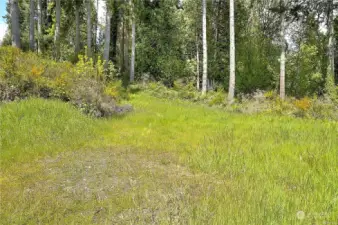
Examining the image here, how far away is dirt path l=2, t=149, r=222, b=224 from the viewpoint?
10.6 ft

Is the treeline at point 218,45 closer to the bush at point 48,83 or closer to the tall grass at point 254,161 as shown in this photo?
the bush at point 48,83

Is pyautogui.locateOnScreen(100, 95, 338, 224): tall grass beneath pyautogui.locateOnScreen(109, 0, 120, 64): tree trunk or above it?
beneath

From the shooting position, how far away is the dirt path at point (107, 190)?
3242 mm

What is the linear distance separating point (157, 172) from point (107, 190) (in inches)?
38.8

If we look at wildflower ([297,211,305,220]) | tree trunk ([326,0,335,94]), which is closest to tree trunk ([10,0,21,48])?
wildflower ([297,211,305,220])

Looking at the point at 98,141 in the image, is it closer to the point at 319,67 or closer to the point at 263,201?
the point at 263,201

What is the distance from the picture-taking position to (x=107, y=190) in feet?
13.1

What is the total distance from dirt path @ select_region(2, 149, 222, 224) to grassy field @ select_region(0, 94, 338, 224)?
14 mm

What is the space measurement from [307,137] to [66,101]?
6794 mm

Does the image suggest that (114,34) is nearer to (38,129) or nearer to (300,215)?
(38,129)

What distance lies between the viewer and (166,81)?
2578 centimetres

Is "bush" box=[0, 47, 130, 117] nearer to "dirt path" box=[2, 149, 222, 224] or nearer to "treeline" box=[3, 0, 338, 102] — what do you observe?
"dirt path" box=[2, 149, 222, 224]

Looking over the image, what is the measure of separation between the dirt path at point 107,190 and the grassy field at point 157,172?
0.01 metres

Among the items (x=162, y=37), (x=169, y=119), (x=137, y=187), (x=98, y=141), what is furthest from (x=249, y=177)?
(x=162, y=37)
